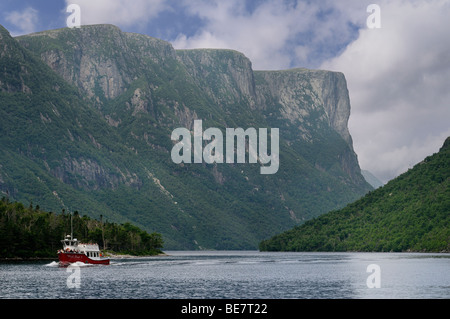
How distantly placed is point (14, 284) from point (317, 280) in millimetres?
62940

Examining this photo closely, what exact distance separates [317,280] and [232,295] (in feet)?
128

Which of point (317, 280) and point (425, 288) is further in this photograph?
point (317, 280)

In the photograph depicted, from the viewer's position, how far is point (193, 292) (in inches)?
4291
